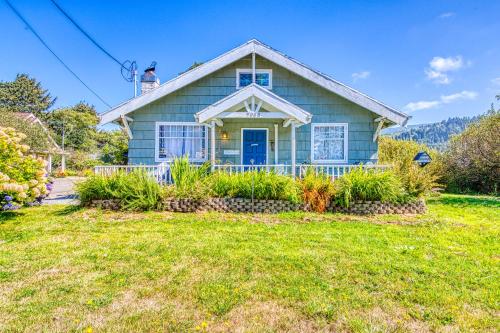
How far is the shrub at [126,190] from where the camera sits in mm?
6969

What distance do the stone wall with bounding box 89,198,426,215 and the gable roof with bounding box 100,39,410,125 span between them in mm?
3619

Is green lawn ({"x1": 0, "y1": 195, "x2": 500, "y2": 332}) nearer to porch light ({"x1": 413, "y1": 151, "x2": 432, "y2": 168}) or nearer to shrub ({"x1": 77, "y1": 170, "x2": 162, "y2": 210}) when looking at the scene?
shrub ({"x1": 77, "y1": 170, "x2": 162, "y2": 210})

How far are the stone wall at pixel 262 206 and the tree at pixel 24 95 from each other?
45.7 m

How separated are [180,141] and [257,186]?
4.56 m

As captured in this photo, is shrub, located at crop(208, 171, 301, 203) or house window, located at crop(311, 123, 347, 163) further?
house window, located at crop(311, 123, 347, 163)

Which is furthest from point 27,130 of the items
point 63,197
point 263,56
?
point 263,56

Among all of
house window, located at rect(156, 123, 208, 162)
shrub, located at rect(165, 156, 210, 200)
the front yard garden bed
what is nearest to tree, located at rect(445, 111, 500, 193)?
the front yard garden bed

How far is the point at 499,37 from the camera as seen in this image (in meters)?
11.1

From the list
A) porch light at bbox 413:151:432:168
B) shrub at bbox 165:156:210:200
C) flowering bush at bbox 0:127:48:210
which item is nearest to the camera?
Result: flowering bush at bbox 0:127:48:210

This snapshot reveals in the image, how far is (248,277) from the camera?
3.30 m

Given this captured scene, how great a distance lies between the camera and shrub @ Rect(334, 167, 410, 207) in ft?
22.9

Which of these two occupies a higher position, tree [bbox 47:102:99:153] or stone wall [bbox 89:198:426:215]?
tree [bbox 47:102:99:153]

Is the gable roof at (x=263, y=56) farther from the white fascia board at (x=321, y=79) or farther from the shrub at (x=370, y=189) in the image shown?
the shrub at (x=370, y=189)

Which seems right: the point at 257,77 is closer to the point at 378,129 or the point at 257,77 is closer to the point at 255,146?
the point at 255,146
